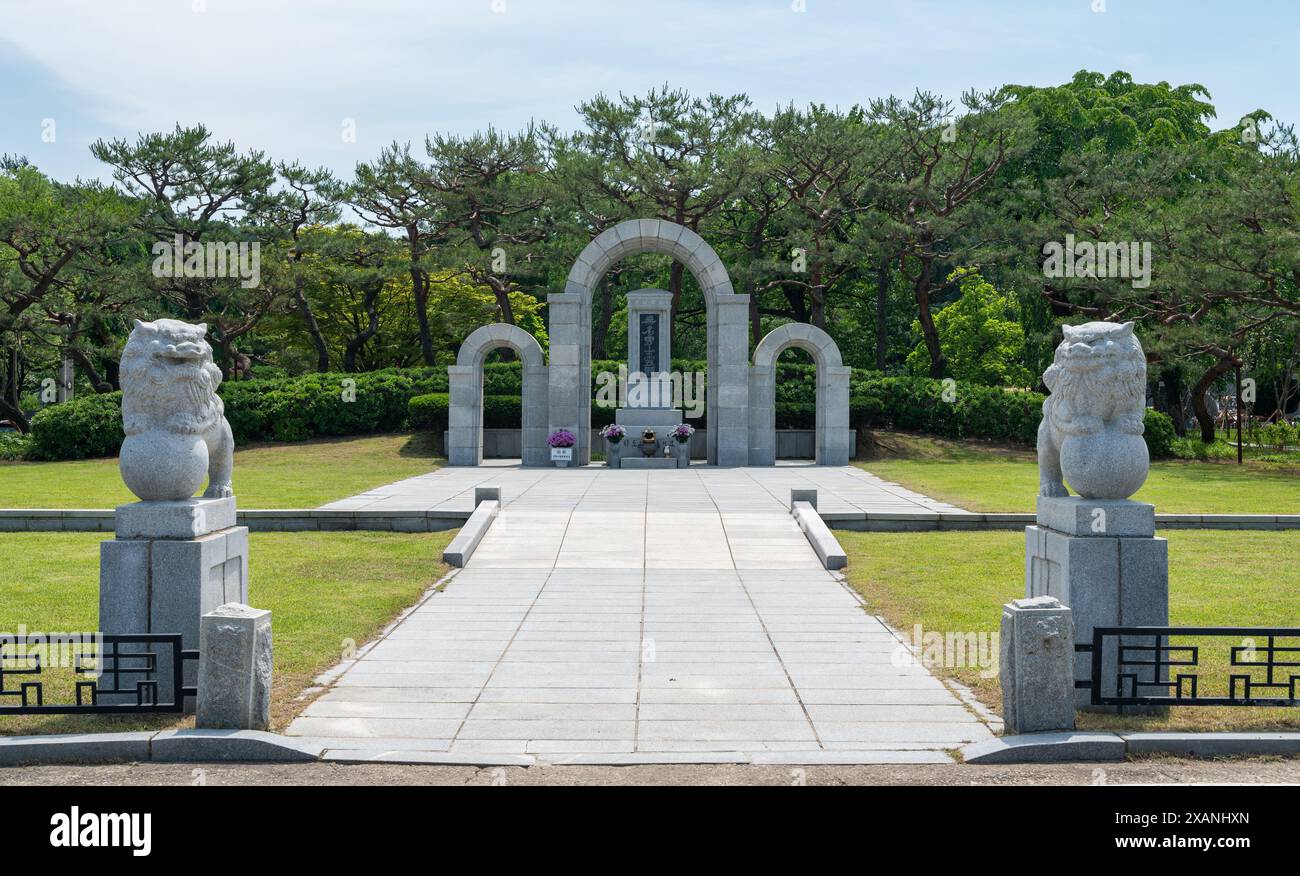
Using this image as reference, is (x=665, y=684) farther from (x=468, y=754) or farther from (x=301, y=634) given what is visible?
(x=301, y=634)

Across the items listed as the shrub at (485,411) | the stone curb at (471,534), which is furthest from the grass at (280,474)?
the stone curb at (471,534)

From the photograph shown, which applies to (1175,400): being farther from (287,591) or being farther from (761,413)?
(287,591)

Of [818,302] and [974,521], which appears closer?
[974,521]

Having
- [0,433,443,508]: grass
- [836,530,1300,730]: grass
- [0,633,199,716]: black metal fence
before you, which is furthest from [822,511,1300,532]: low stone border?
[0,633,199,716]: black metal fence

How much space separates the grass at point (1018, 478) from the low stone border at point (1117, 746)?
9114mm

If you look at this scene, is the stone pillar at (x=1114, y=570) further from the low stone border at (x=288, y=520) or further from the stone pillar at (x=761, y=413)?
the stone pillar at (x=761, y=413)

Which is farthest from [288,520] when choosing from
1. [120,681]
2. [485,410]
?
[485,410]

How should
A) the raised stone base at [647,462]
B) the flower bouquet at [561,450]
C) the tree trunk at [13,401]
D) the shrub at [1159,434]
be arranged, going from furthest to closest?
the tree trunk at [13,401] → the shrub at [1159,434] → the flower bouquet at [561,450] → the raised stone base at [647,462]

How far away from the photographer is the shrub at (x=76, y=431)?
985 inches

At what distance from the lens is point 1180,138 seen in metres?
34.8

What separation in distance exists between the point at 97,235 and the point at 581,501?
1759cm

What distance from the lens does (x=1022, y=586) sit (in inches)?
393

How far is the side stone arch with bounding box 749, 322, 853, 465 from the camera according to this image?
23688 millimetres

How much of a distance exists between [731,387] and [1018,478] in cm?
621
